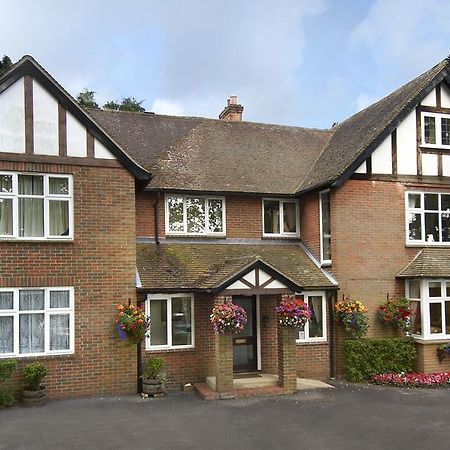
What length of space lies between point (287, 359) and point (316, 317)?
2576 millimetres

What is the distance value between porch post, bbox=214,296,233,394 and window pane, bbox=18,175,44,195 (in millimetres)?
5738

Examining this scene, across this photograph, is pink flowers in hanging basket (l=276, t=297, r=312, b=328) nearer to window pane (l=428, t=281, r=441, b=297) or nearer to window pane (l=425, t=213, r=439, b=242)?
window pane (l=428, t=281, r=441, b=297)

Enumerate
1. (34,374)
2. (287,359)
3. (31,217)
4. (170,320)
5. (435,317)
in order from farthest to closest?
(435,317) < (170,320) < (287,359) < (31,217) < (34,374)

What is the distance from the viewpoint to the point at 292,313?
13898mm

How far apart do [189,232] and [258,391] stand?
5399mm

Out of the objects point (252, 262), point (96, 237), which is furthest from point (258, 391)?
point (96, 237)

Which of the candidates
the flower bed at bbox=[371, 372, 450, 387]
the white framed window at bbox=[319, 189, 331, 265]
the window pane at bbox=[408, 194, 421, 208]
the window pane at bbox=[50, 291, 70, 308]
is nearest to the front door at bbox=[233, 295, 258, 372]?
the white framed window at bbox=[319, 189, 331, 265]

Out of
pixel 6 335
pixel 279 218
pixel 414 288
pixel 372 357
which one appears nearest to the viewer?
pixel 6 335

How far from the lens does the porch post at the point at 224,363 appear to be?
13.4 metres

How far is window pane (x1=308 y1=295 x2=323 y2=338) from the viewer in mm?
16047

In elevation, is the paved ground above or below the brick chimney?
below

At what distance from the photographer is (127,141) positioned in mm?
18266

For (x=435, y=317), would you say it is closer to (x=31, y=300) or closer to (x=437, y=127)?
(x=437, y=127)

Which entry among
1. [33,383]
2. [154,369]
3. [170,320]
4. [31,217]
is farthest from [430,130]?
[33,383]
